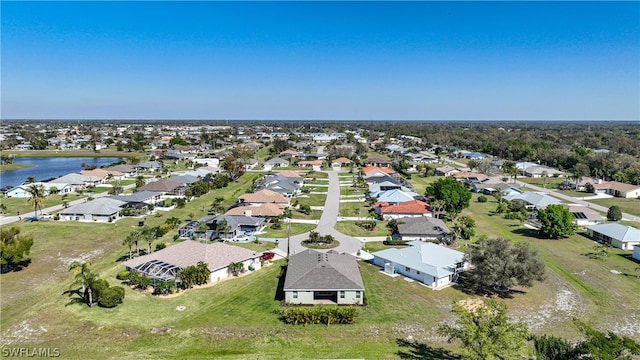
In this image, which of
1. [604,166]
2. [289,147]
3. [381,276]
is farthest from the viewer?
[289,147]

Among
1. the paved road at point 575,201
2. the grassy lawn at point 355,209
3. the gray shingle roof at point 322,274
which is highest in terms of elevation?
the gray shingle roof at point 322,274

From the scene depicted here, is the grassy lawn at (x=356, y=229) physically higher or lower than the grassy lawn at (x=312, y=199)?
lower

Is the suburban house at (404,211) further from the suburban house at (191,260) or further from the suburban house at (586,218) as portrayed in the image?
the suburban house at (191,260)

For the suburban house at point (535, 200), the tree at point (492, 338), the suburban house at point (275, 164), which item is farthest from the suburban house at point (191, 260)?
the suburban house at point (275, 164)

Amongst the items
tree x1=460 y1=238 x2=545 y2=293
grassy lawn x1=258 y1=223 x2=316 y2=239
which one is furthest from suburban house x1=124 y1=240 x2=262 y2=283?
tree x1=460 y1=238 x2=545 y2=293

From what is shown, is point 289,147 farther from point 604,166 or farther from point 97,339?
point 97,339

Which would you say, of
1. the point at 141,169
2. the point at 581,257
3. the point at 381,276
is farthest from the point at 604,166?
the point at 141,169

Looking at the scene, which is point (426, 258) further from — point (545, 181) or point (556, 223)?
point (545, 181)
